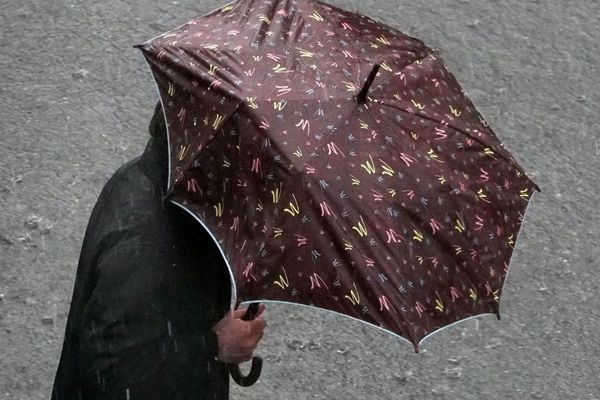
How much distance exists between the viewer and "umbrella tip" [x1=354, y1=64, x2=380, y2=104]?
228 cm

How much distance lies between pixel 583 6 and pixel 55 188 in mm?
3114

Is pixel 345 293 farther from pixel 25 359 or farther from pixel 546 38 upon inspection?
pixel 546 38

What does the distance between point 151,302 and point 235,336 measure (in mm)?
269

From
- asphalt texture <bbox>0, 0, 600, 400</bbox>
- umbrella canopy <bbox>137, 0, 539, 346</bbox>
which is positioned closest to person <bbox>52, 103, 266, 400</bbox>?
umbrella canopy <bbox>137, 0, 539, 346</bbox>

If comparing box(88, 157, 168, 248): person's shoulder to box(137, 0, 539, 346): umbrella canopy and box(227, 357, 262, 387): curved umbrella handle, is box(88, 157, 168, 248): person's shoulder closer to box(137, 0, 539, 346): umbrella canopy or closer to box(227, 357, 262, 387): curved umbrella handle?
box(137, 0, 539, 346): umbrella canopy

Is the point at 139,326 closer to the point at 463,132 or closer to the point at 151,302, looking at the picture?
the point at 151,302

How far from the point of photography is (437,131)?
2.43 m

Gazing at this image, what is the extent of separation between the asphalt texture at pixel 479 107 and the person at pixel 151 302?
170cm

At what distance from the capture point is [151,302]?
233 centimetres

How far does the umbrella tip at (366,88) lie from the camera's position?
2.28 m

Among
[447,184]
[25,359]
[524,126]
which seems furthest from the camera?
[524,126]

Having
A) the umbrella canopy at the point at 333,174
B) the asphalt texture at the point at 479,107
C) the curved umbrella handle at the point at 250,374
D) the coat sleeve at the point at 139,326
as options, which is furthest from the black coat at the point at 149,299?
the asphalt texture at the point at 479,107

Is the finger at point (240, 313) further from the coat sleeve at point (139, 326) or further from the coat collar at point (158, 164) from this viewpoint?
the coat collar at point (158, 164)

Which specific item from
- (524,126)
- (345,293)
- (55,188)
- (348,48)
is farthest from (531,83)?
(345,293)
